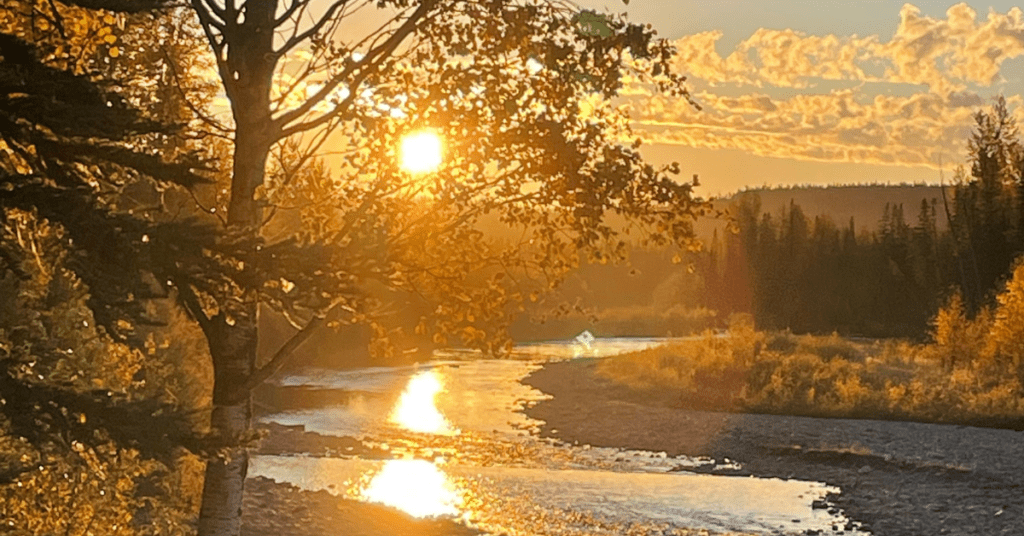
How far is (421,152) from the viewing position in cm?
1080

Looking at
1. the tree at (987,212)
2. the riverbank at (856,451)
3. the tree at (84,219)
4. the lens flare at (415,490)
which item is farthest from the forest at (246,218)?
the tree at (987,212)

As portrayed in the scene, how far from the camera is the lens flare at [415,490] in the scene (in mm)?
25812

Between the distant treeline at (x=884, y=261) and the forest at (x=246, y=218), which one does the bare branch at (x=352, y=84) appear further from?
the distant treeline at (x=884, y=261)

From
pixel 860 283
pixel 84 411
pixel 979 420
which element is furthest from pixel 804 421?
pixel 860 283

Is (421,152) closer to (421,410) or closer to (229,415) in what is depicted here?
(229,415)

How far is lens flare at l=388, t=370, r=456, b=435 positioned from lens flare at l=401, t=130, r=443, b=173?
28.0 meters

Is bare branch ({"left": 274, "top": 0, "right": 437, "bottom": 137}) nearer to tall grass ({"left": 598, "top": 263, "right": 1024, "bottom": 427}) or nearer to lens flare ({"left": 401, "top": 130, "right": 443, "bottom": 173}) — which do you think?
lens flare ({"left": 401, "top": 130, "right": 443, "bottom": 173})

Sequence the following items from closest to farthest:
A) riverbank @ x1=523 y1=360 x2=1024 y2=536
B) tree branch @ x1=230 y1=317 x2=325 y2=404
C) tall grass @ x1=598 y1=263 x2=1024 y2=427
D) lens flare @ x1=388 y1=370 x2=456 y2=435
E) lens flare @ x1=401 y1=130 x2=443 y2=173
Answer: tree branch @ x1=230 y1=317 x2=325 y2=404
lens flare @ x1=401 y1=130 x2=443 y2=173
riverbank @ x1=523 y1=360 x2=1024 y2=536
lens flare @ x1=388 y1=370 x2=456 y2=435
tall grass @ x1=598 y1=263 x2=1024 y2=427

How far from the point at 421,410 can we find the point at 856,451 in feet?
55.2

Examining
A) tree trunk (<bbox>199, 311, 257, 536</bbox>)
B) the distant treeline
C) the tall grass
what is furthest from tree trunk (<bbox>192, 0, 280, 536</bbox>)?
the distant treeline

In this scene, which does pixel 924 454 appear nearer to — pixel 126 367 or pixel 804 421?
pixel 804 421

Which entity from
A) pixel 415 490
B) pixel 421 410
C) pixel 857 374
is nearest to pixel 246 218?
pixel 415 490

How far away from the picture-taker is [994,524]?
83.4 feet

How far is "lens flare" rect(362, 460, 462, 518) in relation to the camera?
25.8 m
